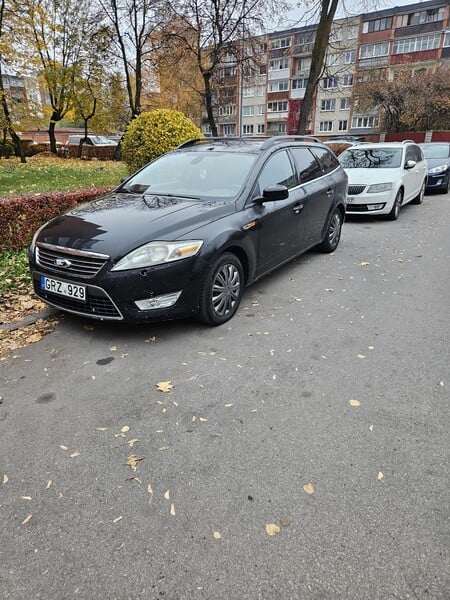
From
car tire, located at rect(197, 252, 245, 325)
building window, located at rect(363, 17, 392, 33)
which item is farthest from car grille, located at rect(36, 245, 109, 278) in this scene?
building window, located at rect(363, 17, 392, 33)

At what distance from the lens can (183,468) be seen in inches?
94.4

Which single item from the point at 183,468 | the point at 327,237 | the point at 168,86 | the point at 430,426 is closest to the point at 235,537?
the point at 183,468

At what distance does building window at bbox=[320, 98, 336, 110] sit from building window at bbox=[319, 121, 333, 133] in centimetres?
176

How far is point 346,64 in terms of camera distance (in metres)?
43.4

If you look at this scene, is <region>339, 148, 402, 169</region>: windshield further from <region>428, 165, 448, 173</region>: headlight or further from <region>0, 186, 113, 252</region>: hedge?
<region>0, 186, 113, 252</region>: hedge

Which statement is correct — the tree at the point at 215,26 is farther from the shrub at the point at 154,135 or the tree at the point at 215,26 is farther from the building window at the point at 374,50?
the building window at the point at 374,50

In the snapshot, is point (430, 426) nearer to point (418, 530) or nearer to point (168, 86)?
point (418, 530)

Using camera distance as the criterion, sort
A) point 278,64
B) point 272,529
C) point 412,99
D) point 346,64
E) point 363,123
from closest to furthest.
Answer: point 272,529, point 412,99, point 346,64, point 363,123, point 278,64

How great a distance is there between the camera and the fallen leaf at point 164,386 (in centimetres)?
314

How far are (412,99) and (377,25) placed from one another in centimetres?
2122

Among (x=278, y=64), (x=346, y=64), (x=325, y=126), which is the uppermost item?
(x=278, y=64)

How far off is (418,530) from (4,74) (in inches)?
935

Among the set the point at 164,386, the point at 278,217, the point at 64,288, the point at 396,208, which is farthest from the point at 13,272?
the point at 396,208

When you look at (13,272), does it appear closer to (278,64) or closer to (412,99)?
(412,99)
